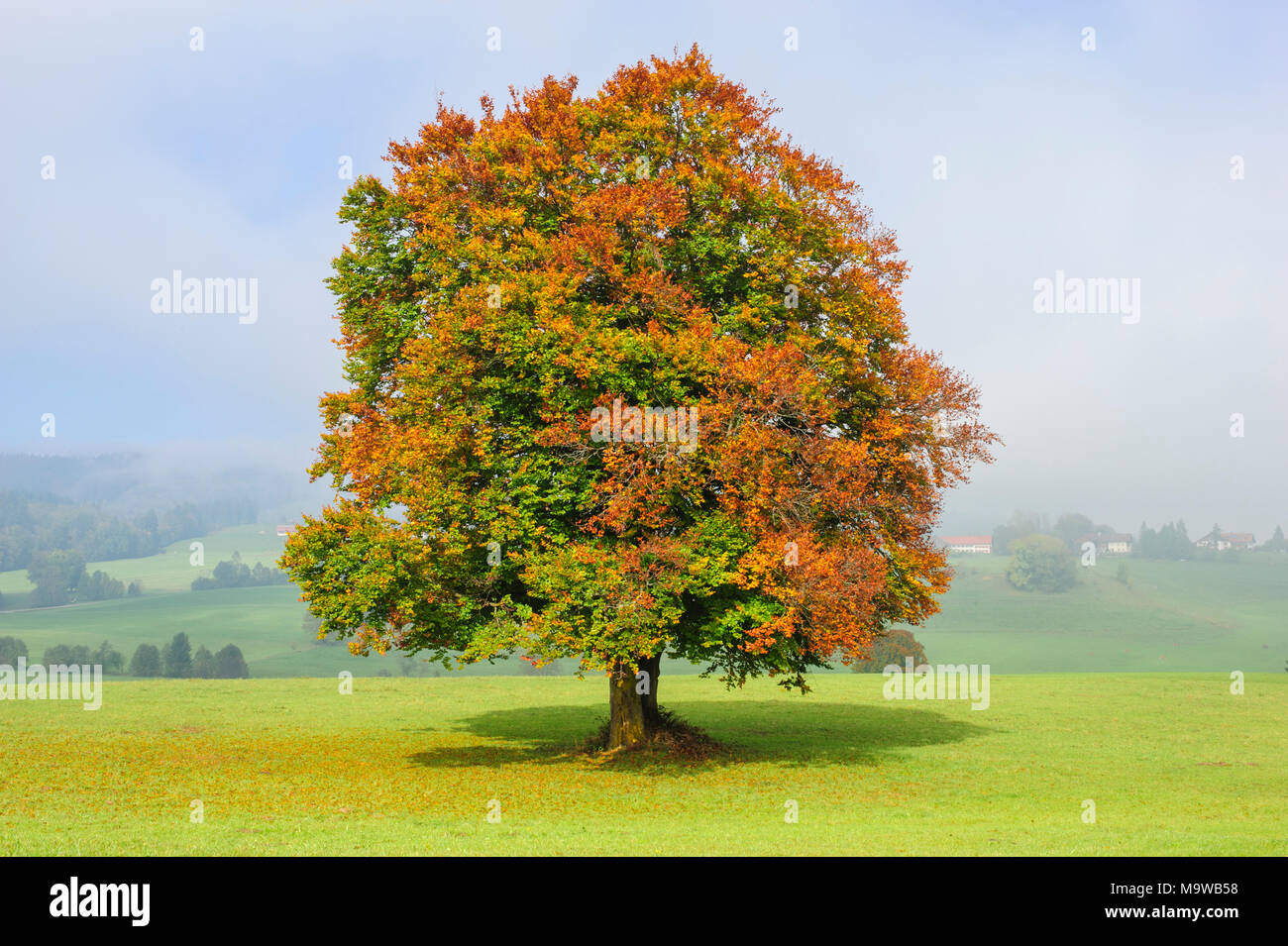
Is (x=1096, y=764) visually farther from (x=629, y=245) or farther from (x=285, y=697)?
(x=285, y=697)

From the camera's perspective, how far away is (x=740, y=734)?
35.2 meters

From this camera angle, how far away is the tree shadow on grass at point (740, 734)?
94.2 feet

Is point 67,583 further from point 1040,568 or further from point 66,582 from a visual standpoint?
point 1040,568

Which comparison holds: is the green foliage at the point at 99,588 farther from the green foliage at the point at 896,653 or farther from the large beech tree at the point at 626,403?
the large beech tree at the point at 626,403

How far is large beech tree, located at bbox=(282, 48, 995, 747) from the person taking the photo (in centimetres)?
2438

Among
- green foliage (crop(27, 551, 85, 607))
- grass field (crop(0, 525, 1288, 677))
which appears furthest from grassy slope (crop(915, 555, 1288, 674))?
green foliage (crop(27, 551, 85, 607))

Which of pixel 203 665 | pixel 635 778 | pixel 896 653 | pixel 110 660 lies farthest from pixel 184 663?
pixel 635 778

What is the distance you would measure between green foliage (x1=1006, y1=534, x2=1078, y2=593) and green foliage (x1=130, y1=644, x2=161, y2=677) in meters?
150

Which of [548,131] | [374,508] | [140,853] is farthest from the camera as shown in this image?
[548,131]

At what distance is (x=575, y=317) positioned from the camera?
25.0m

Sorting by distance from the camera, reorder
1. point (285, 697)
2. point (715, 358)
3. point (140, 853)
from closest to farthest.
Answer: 1. point (140, 853)
2. point (715, 358)
3. point (285, 697)

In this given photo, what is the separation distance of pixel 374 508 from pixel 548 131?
12860 millimetres

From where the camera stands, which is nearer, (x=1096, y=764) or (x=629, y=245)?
(x=629, y=245)

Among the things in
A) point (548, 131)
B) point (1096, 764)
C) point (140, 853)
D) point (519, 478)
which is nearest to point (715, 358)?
point (519, 478)
